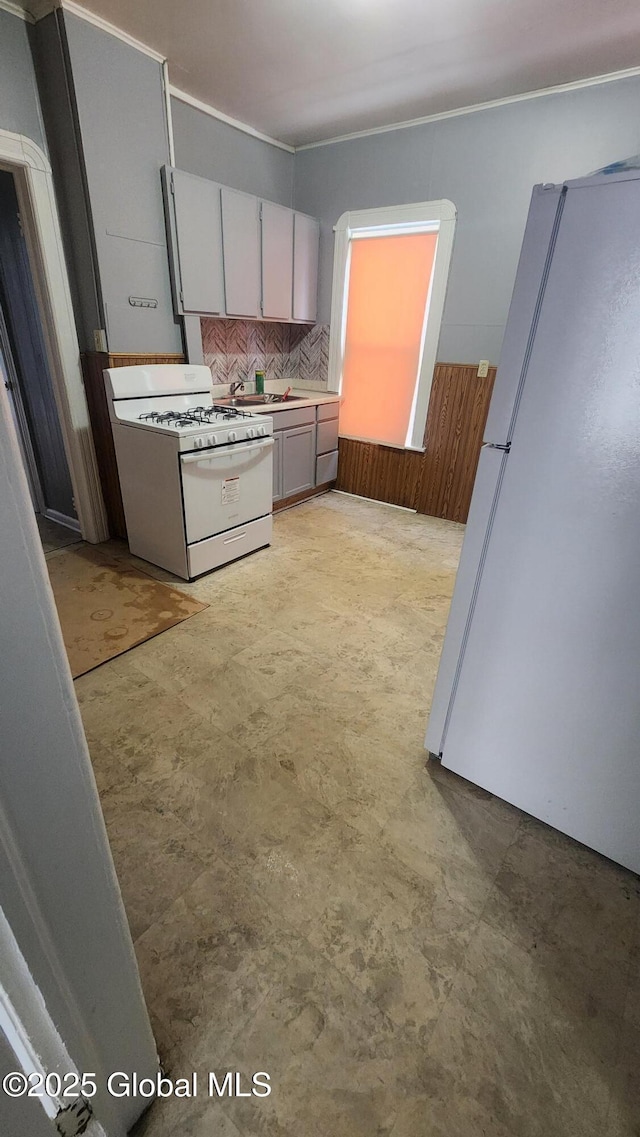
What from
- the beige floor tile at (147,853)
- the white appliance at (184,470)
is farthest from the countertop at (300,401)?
the beige floor tile at (147,853)

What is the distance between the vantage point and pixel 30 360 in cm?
321

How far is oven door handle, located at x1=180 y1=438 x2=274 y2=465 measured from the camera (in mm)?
2596

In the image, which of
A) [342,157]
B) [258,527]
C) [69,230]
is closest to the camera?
[69,230]

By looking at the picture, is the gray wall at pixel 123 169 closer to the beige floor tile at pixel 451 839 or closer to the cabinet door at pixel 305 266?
the cabinet door at pixel 305 266

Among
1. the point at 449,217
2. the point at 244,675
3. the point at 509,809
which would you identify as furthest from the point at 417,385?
the point at 509,809

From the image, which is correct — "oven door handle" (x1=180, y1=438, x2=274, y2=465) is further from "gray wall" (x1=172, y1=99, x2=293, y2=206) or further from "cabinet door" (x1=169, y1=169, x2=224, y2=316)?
"gray wall" (x1=172, y1=99, x2=293, y2=206)

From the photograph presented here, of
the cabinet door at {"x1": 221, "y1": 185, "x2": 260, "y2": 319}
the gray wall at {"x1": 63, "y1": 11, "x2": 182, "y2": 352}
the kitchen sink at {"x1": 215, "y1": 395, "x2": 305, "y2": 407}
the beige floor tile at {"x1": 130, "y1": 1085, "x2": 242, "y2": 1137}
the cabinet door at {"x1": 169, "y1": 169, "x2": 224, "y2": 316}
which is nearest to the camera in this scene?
the beige floor tile at {"x1": 130, "y1": 1085, "x2": 242, "y2": 1137}

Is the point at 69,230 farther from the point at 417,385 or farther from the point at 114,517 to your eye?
the point at 417,385

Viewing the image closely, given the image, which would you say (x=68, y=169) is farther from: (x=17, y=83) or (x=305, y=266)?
(x=305, y=266)

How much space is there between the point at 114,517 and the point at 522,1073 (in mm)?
3285

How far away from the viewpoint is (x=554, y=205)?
3.48 feet

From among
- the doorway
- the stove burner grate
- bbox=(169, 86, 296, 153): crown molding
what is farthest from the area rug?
bbox=(169, 86, 296, 153): crown molding

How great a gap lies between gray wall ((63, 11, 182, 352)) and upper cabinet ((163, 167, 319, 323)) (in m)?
0.12

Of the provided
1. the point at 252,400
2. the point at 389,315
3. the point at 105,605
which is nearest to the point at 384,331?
the point at 389,315
